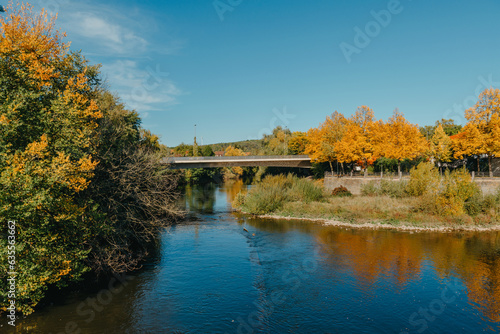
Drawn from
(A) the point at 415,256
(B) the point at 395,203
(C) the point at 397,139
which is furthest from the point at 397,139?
(A) the point at 415,256

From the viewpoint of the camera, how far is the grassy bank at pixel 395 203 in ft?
121

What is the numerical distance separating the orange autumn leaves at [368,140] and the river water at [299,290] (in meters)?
24.3

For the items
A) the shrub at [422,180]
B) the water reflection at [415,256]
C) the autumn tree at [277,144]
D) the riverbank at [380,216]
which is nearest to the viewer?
the water reflection at [415,256]

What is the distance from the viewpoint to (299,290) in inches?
765

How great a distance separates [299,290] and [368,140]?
1810 inches

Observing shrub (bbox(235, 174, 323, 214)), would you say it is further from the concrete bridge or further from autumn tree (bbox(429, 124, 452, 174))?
autumn tree (bbox(429, 124, 452, 174))

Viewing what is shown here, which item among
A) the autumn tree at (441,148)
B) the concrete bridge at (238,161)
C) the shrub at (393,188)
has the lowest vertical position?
the shrub at (393,188)

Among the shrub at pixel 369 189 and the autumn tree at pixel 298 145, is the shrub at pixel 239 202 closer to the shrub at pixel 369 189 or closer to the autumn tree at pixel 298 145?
the shrub at pixel 369 189

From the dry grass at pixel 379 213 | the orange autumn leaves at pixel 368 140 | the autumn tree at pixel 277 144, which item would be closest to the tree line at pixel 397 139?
the orange autumn leaves at pixel 368 140

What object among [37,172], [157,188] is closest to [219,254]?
[157,188]

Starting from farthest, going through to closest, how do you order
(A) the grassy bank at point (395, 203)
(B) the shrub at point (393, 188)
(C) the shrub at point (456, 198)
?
(B) the shrub at point (393, 188) < (C) the shrub at point (456, 198) < (A) the grassy bank at point (395, 203)

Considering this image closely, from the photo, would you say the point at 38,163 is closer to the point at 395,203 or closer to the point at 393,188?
the point at 395,203

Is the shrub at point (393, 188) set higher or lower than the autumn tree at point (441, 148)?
lower

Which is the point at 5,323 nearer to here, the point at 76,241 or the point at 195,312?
the point at 76,241
